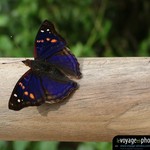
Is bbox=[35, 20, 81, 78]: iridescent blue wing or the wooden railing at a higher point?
bbox=[35, 20, 81, 78]: iridescent blue wing

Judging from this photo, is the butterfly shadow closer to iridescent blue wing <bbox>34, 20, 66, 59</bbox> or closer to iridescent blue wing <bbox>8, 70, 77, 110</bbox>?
iridescent blue wing <bbox>8, 70, 77, 110</bbox>

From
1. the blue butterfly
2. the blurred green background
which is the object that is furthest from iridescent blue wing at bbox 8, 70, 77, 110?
the blurred green background

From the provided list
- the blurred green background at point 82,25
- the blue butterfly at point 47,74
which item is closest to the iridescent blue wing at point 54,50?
the blue butterfly at point 47,74

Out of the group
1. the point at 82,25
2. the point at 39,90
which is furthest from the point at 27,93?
the point at 82,25

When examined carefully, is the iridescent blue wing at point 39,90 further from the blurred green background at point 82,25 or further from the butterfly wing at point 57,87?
the blurred green background at point 82,25

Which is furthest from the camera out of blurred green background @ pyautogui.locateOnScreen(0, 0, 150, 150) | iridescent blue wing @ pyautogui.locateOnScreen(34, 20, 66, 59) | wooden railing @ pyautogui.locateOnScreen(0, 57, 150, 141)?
blurred green background @ pyautogui.locateOnScreen(0, 0, 150, 150)

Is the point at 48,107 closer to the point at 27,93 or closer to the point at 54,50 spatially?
the point at 27,93
